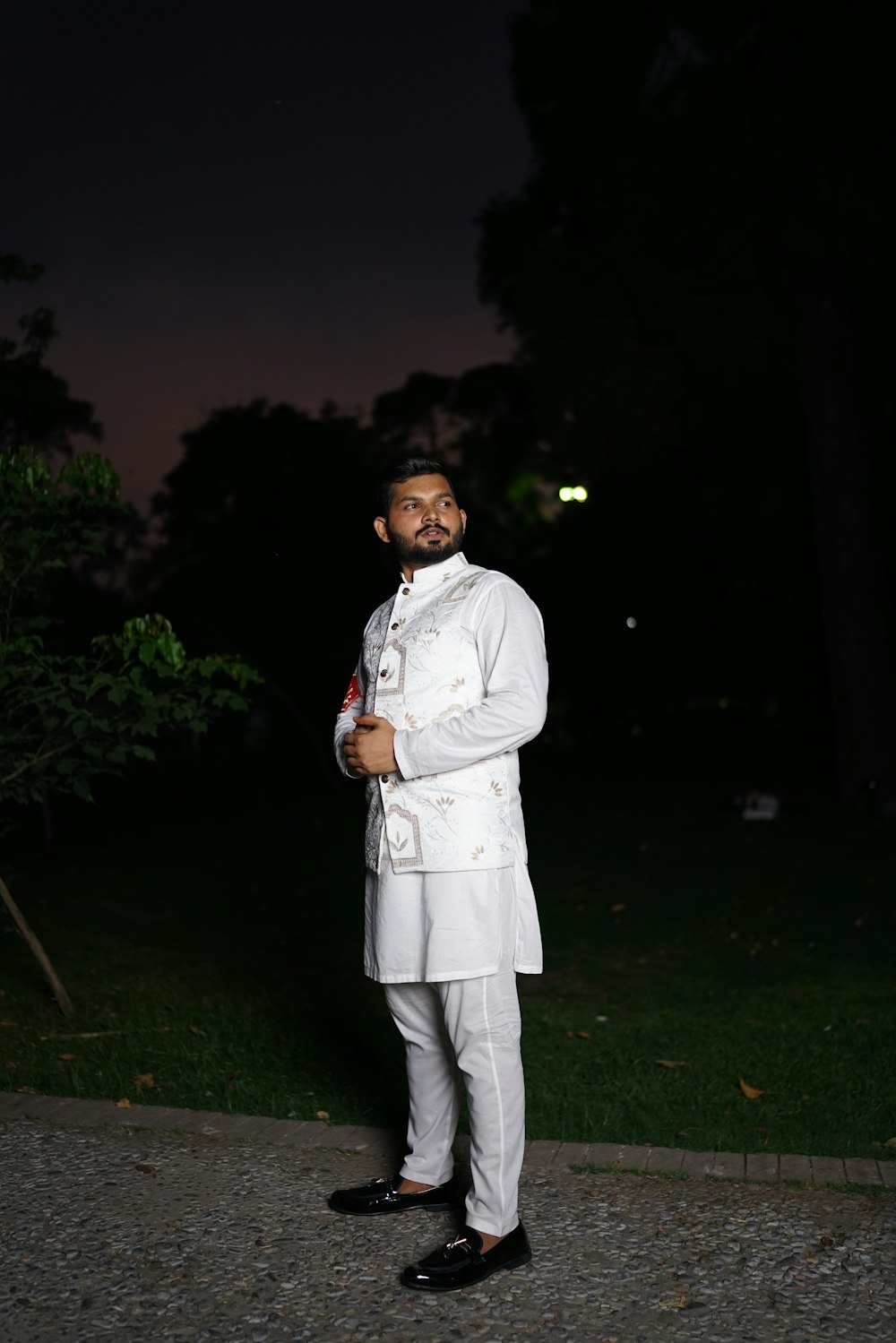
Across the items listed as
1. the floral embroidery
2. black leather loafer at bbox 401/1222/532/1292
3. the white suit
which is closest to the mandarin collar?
the white suit

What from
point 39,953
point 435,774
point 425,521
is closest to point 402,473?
point 425,521

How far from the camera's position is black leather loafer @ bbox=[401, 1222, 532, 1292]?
136 inches

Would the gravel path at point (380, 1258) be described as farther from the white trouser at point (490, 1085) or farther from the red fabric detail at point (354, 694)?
the red fabric detail at point (354, 694)

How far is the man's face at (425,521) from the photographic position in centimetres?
386

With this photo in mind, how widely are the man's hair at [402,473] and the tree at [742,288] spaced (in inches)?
528

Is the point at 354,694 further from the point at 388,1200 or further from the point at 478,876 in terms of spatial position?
the point at 388,1200

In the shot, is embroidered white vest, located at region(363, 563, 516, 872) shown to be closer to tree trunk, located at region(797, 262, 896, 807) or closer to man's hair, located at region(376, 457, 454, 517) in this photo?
man's hair, located at region(376, 457, 454, 517)

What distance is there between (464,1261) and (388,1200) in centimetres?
54

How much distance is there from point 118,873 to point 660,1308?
9.76 metres

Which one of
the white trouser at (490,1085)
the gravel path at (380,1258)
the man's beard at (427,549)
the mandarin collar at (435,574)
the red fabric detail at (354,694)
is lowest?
the gravel path at (380,1258)

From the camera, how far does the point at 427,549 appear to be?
12.7ft

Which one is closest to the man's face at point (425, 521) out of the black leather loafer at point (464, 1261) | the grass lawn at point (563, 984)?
the black leather loafer at point (464, 1261)

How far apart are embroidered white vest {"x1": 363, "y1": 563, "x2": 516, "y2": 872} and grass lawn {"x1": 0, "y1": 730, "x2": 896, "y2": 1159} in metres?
1.66

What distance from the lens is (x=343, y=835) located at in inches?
615
